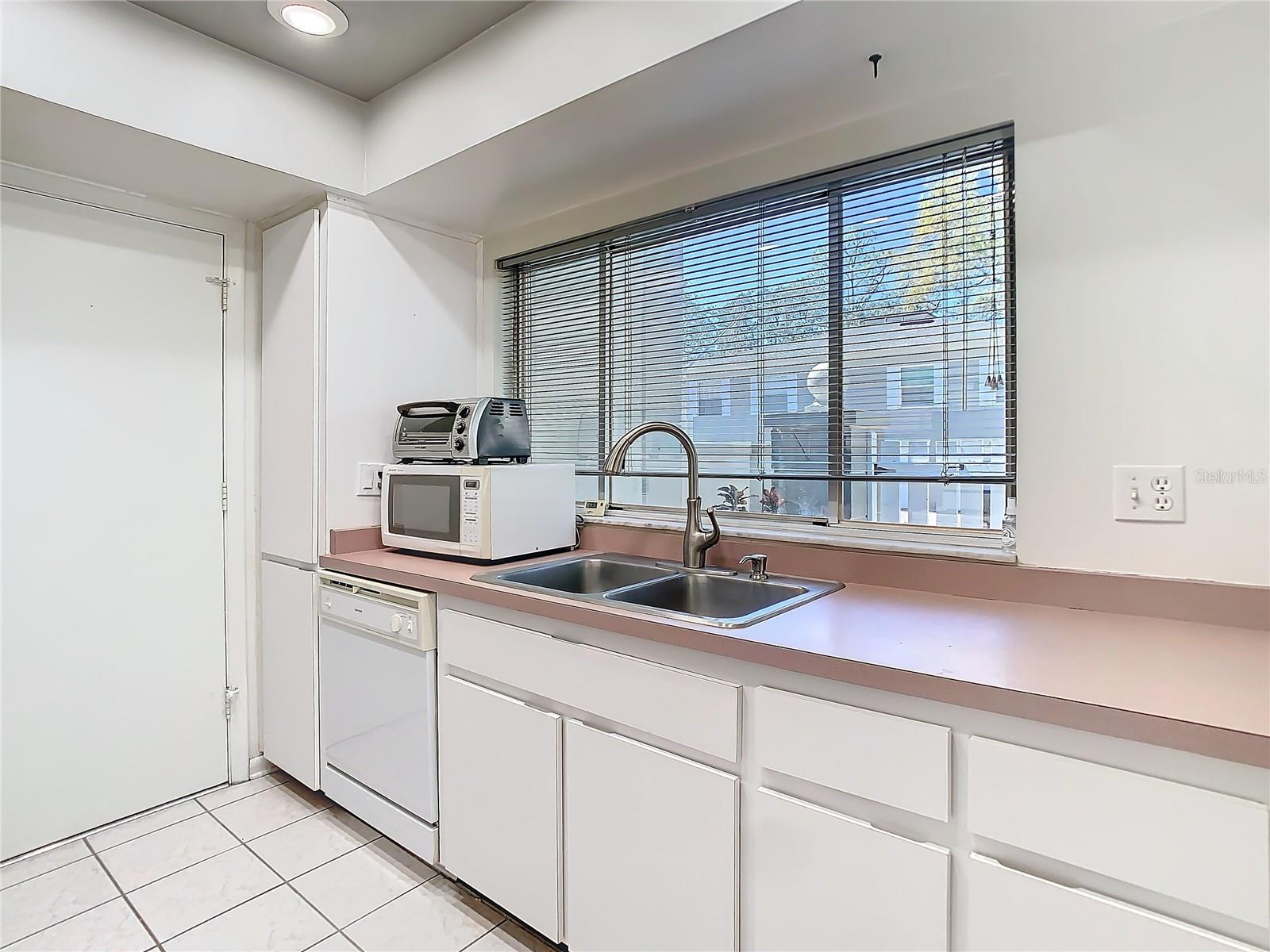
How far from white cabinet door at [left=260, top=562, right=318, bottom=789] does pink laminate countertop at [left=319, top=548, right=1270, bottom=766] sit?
1076 mm

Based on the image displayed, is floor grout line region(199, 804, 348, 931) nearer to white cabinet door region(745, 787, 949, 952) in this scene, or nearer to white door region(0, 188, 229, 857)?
white door region(0, 188, 229, 857)

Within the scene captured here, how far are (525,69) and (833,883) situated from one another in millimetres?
1911

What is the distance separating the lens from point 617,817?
4.54 feet

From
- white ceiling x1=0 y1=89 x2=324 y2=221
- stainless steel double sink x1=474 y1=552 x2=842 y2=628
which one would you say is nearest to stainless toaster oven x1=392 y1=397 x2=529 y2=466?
stainless steel double sink x1=474 y1=552 x2=842 y2=628

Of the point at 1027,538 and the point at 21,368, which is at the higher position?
the point at 21,368

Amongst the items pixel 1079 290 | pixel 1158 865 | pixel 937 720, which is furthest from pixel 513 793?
pixel 1079 290

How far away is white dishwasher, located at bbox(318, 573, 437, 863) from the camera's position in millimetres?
1828

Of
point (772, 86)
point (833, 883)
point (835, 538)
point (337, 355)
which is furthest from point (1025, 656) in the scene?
point (337, 355)

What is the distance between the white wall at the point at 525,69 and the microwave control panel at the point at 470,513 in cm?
95

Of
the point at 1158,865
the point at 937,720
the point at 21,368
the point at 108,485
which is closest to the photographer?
the point at 1158,865

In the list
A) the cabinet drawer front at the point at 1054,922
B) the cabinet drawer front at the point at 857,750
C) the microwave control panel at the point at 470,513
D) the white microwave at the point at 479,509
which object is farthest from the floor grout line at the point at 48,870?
the cabinet drawer front at the point at 1054,922

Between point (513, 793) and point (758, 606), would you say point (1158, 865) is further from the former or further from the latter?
point (513, 793)

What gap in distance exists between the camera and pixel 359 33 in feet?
6.03

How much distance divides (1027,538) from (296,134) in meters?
2.31
